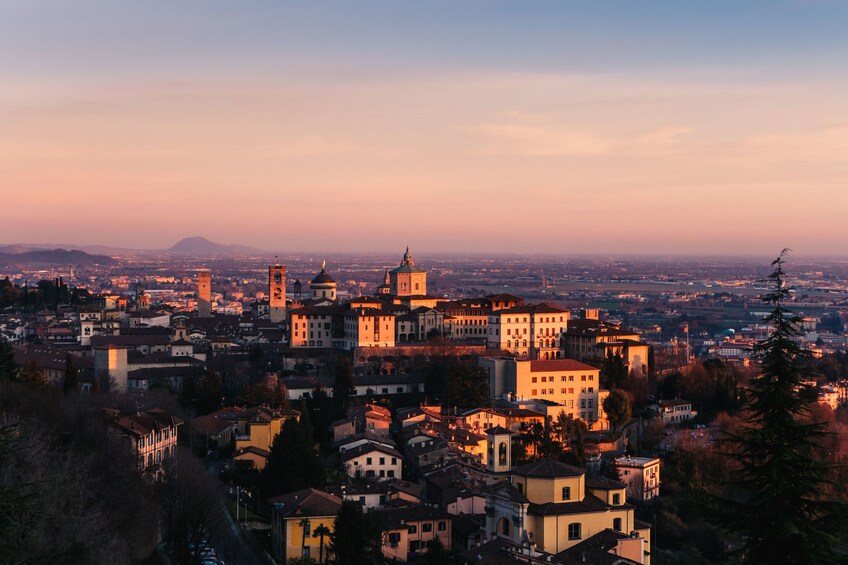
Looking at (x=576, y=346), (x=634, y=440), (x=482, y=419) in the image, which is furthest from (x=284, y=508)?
(x=576, y=346)

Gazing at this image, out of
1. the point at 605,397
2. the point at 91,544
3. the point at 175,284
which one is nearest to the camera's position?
the point at 91,544

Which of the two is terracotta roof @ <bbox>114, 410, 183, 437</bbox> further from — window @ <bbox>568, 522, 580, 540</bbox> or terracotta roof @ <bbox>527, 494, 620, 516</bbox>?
window @ <bbox>568, 522, 580, 540</bbox>

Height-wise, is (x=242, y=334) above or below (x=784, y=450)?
below

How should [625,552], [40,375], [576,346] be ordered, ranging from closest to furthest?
[625,552], [40,375], [576,346]

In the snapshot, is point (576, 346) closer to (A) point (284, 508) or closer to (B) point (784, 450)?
(A) point (284, 508)

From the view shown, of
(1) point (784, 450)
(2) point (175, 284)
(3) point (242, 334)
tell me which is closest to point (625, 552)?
(1) point (784, 450)

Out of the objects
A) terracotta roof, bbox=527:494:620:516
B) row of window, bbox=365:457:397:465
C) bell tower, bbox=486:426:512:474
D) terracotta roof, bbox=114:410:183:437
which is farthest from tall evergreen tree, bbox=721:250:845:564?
row of window, bbox=365:457:397:465

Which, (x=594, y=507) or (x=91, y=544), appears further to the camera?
(x=594, y=507)
